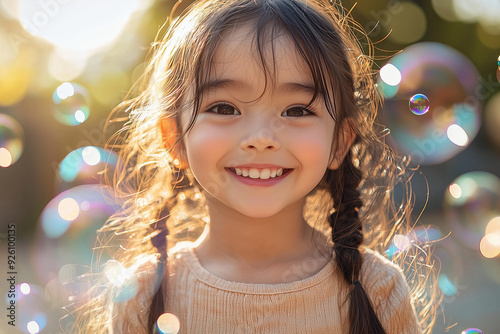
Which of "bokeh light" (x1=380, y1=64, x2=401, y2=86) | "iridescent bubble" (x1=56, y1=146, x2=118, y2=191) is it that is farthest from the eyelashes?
"iridescent bubble" (x1=56, y1=146, x2=118, y2=191)

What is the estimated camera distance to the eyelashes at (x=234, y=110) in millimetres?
1095

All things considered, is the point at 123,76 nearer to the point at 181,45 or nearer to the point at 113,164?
the point at 113,164

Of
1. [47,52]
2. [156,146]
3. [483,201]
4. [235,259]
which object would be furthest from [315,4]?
[47,52]

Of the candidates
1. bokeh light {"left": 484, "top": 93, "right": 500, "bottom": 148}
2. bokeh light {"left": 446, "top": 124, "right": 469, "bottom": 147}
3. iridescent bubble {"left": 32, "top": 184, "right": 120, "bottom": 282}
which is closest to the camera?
iridescent bubble {"left": 32, "top": 184, "right": 120, "bottom": 282}

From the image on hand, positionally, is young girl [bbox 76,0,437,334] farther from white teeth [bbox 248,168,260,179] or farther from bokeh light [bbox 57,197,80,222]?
bokeh light [bbox 57,197,80,222]

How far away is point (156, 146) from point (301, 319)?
22.0 inches

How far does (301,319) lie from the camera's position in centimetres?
115

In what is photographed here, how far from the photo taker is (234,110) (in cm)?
110

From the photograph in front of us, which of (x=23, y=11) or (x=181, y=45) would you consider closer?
(x=181, y=45)

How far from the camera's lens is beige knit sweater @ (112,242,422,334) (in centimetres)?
114

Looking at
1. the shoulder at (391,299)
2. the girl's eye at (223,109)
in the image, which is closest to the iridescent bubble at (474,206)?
the shoulder at (391,299)

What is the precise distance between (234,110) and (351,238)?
42 cm

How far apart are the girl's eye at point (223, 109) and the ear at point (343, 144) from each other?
0.27 m

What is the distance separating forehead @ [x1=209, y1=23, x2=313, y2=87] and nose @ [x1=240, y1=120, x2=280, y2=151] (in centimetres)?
9
